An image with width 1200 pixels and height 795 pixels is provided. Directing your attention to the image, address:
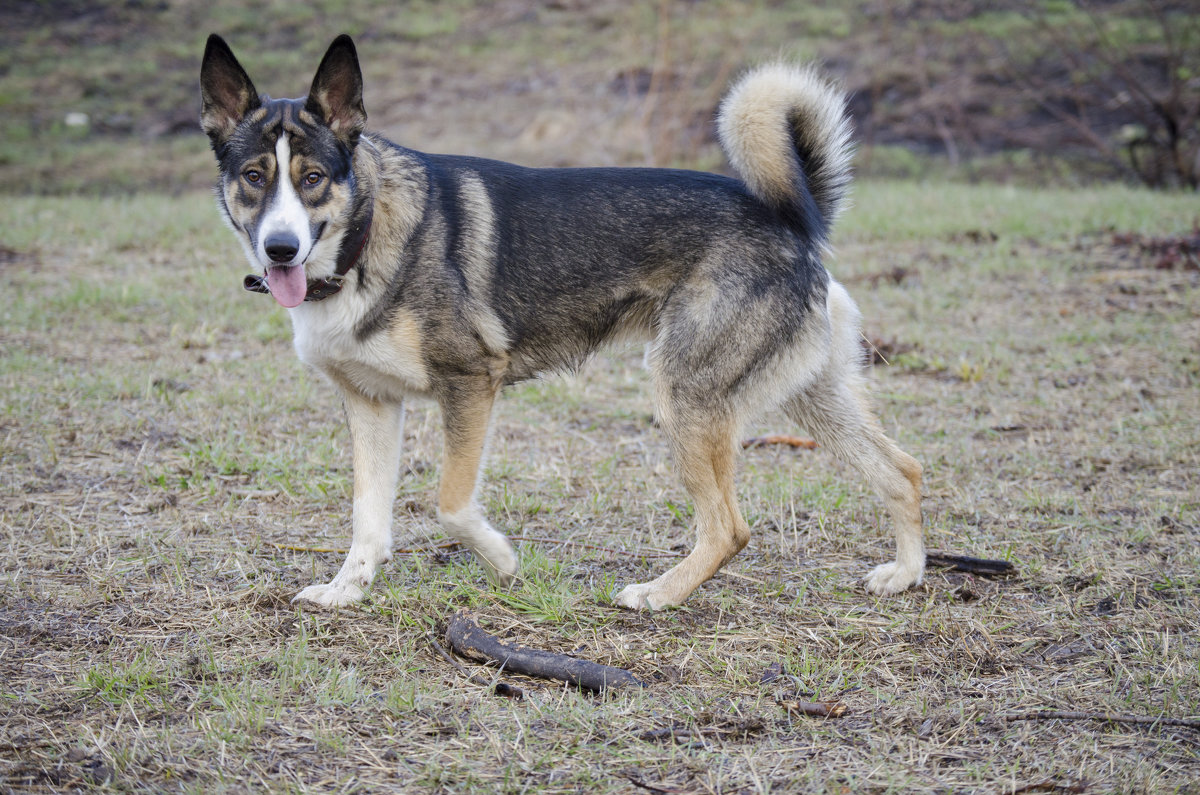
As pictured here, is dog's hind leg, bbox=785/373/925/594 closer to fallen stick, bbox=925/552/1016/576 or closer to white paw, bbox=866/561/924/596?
white paw, bbox=866/561/924/596

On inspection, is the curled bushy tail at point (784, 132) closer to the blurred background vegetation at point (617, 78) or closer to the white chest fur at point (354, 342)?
the white chest fur at point (354, 342)

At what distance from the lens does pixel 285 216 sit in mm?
3080

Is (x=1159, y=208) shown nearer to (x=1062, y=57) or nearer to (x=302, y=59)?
(x=1062, y=57)

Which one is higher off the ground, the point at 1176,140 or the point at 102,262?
the point at 1176,140

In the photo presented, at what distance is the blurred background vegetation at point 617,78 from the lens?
1253 cm

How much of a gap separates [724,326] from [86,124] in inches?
572

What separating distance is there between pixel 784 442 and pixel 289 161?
2903mm

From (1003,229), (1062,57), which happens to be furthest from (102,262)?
(1062,57)

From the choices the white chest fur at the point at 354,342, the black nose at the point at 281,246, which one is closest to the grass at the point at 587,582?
the white chest fur at the point at 354,342

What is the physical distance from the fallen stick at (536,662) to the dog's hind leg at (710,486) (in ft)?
2.14

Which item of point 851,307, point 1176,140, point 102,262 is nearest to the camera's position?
point 851,307

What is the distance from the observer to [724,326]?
11.3ft

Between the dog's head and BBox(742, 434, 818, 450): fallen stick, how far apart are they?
253cm

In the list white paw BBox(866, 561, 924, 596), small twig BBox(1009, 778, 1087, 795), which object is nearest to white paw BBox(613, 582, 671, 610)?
white paw BBox(866, 561, 924, 596)
